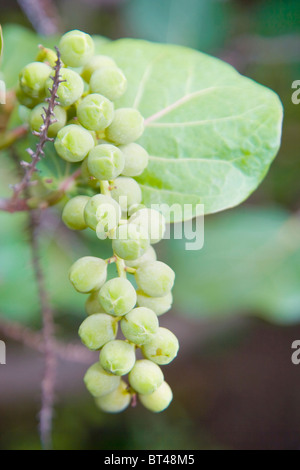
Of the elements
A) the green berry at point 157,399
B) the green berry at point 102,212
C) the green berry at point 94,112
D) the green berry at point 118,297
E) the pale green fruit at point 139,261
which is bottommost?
the green berry at point 157,399

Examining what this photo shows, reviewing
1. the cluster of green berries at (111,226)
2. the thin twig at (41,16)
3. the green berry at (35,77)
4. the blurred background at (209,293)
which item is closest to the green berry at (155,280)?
the cluster of green berries at (111,226)

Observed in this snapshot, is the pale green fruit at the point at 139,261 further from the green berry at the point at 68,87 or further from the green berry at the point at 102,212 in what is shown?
the green berry at the point at 68,87

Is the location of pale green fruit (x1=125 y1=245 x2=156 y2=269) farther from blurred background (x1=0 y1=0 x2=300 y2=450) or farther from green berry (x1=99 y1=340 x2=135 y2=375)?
blurred background (x1=0 y1=0 x2=300 y2=450)

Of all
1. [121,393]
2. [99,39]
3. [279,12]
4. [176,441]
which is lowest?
[121,393]

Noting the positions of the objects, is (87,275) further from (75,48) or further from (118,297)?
(75,48)
